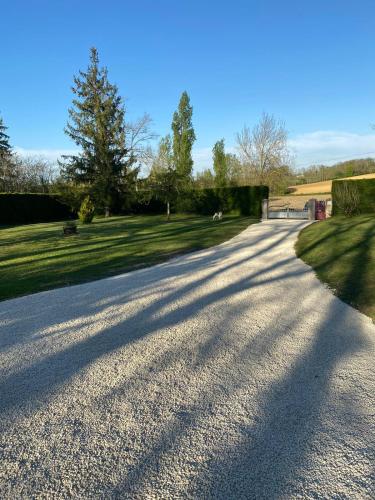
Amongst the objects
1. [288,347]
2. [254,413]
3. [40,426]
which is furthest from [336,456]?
[40,426]

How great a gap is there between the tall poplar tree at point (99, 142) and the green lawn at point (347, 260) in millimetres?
20689

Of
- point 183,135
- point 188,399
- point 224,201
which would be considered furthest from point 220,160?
point 188,399

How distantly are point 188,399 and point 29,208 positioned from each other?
1158 inches

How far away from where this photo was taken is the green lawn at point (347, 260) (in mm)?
5598

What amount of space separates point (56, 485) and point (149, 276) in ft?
17.6

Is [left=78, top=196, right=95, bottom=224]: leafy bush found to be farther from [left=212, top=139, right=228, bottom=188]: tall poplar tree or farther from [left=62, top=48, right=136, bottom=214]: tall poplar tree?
[left=212, top=139, right=228, bottom=188]: tall poplar tree

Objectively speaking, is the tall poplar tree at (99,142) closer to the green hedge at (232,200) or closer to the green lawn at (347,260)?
the green hedge at (232,200)

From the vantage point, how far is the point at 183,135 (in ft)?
134

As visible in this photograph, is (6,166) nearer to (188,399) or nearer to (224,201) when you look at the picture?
(224,201)

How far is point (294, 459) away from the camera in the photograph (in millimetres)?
2035

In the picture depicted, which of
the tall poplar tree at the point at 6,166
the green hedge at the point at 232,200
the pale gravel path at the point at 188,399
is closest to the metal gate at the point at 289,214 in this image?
the green hedge at the point at 232,200

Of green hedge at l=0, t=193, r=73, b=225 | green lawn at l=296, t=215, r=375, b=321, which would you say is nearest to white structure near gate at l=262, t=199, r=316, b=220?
green lawn at l=296, t=215, r=375, b=321

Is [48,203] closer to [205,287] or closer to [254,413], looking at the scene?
[205,287]

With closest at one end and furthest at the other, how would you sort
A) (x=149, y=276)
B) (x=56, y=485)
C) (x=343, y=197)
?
(x=56, y=485) < (x=149, y=276) < (x=343, y=197)
